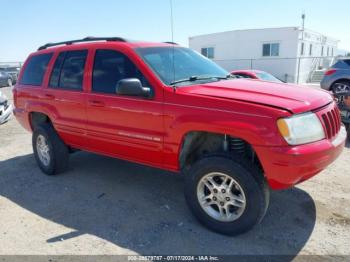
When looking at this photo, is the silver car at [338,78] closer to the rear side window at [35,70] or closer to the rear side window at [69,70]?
the rear side window at [69,70]

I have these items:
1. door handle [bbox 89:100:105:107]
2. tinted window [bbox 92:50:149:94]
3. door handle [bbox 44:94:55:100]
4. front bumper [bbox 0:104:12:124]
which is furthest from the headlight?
front bumper [bbox 0:104:12:124]

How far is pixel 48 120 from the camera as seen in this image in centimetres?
529

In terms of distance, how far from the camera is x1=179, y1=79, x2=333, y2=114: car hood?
2.97 m


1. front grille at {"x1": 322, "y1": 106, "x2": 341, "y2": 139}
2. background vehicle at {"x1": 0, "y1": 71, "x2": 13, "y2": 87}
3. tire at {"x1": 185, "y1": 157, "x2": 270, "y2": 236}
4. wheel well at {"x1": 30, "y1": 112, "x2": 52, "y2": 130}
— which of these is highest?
front grille at {"x1": 322, "y1": 106, "x2": 341, "y2": 139}

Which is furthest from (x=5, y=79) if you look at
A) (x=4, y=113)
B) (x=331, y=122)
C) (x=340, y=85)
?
(x=331, y=122)

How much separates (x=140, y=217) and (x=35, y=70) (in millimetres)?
3196

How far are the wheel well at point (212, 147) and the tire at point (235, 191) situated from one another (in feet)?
0.39

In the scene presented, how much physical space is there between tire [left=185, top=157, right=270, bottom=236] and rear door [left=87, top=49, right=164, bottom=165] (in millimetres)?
560

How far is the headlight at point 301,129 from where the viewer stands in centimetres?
280

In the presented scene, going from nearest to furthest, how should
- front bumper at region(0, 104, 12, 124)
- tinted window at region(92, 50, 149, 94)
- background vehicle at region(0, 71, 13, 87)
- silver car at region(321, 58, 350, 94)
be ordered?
tinted window at region(92, 50, 149, 94) → front bumper at region(0, 104, 12, 124) → silver car at region(321, 58, 350, 94) → background vehicle at region(0, 71, 13, 87)

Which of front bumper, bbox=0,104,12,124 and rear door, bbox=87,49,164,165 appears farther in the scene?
front bumper, bbox=0,104,12,124

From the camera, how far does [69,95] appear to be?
14.9 feet

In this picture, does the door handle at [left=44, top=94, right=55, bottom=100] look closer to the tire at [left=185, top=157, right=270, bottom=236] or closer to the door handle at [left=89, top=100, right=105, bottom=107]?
the door handle at [left=89, top=100, right=105, bottom=107]

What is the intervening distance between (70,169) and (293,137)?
12.8 feet
